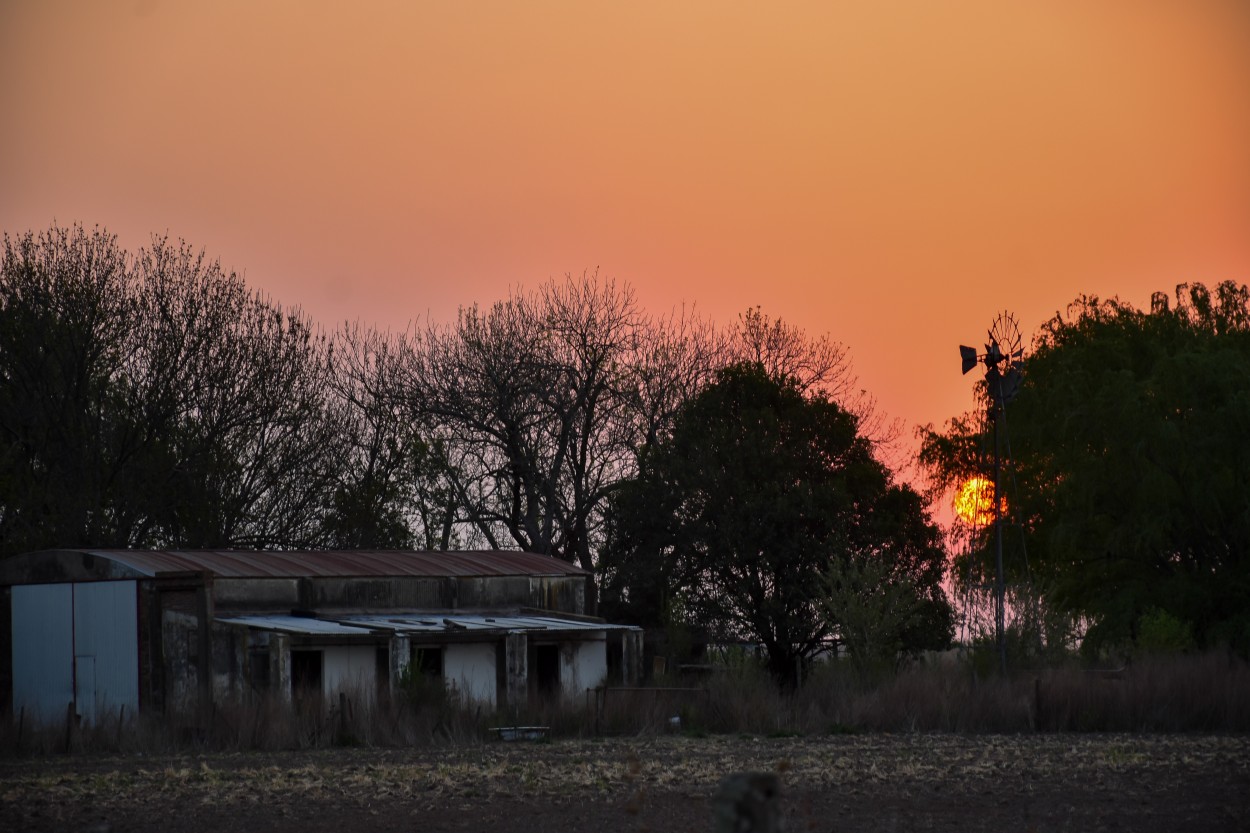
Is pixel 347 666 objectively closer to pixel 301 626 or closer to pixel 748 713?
pixel 301 626

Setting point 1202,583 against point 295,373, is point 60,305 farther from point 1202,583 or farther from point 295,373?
point 1202,583

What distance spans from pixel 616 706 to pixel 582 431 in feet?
67.5

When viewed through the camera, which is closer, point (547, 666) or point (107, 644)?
point (107, 644)

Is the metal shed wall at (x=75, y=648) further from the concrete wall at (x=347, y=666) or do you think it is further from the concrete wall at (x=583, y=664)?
the concrete wall at (x=583, y=664)

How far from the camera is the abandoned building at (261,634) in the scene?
30.5 metres

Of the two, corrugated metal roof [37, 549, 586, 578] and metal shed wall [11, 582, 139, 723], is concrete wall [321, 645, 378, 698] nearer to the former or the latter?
corrugated metal roof [37, 549, 586, 578]

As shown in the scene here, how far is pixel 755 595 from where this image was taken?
41969 mm

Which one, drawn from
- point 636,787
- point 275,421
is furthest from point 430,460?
point 636,787

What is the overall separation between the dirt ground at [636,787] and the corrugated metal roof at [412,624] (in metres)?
7.02

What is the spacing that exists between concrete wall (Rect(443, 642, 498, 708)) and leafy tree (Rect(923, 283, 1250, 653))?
1508cm

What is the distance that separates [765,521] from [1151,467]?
10703 millimetres

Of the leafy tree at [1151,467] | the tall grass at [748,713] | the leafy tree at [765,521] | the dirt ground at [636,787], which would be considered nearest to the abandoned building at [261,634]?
the tall grass at [748,713]

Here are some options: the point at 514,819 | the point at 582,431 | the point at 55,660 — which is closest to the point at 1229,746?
the point at 514,819

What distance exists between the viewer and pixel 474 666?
1352 inches
